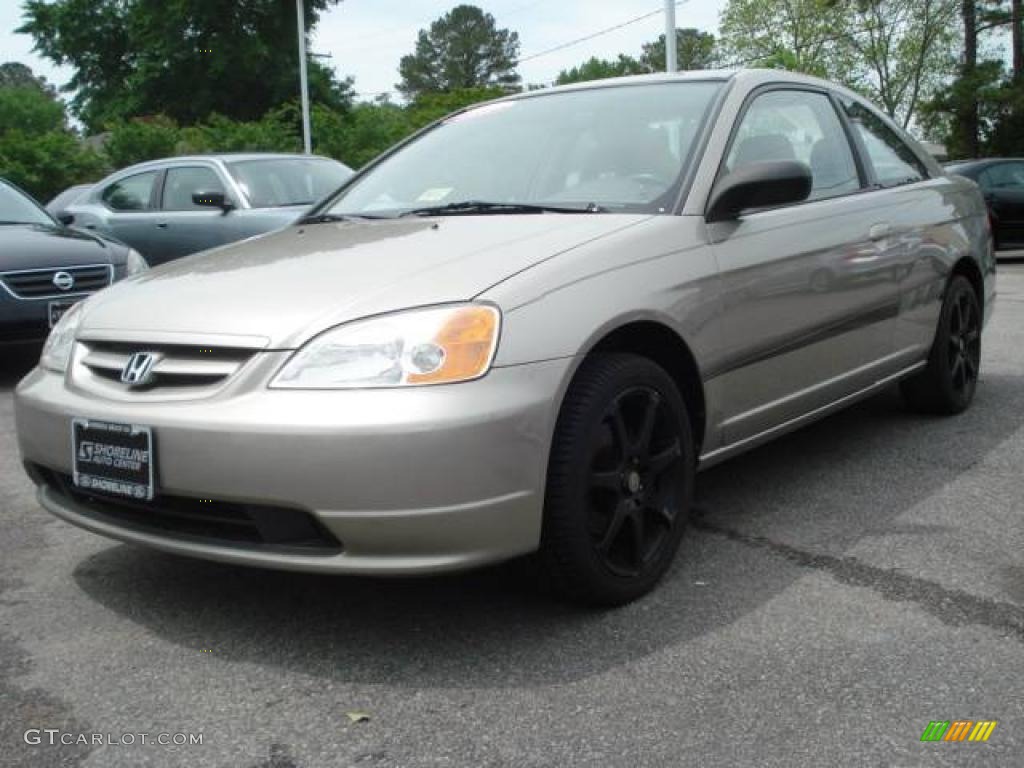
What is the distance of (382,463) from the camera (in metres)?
2.45

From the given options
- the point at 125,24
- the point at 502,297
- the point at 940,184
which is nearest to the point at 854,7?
the point at 125,24

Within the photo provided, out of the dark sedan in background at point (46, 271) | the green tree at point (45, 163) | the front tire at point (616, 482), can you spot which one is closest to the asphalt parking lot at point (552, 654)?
the front tire at point (616, 482)

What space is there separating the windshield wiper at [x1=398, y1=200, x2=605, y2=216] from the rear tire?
7.24 feet

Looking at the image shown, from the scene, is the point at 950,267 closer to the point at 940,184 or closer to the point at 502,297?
the point at 940,184

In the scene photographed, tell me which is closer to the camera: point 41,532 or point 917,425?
point 41,532

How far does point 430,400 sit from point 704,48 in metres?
74.3

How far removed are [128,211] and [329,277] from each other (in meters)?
7.88

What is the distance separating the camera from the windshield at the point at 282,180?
8.90 metres

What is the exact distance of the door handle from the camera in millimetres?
4113

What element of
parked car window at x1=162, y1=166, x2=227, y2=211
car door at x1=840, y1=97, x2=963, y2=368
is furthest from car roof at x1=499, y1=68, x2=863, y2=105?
parked car window at x1=162, y1=166, x2=227, y2=211

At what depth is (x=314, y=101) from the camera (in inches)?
1555

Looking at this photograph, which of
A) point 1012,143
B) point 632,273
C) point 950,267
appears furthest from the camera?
point 1012,143

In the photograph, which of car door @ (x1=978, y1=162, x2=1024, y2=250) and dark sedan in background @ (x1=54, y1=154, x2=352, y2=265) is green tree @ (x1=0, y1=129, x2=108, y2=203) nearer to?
dark sedan in background @ (x1=54, y1=154, x2=352, y2=265)

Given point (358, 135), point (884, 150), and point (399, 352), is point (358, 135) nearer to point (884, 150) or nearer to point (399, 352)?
point (884, 150)
